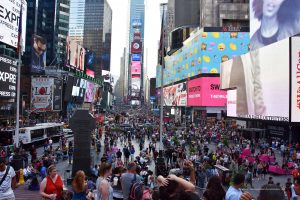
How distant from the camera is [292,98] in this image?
38.1 metres

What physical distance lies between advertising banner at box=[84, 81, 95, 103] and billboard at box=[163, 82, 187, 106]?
23199 millimetres

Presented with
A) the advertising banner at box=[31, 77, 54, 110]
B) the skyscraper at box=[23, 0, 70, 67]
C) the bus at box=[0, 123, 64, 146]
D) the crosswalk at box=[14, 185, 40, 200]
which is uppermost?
the skyscraper at box=[23, 0, 70, 67]

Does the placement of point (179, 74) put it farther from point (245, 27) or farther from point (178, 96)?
point (245, 27)

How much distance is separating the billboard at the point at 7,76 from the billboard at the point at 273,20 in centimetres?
3183

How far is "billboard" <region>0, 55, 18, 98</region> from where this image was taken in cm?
3728

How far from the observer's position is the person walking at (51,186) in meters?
7.71

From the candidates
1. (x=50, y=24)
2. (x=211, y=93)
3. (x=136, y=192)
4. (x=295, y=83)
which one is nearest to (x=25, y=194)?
(x=136, y=192)

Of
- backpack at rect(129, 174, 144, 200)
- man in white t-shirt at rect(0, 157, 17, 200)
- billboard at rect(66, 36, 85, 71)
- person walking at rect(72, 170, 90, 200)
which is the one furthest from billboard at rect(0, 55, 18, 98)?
billboard at rect(66, 36, 85, 71)

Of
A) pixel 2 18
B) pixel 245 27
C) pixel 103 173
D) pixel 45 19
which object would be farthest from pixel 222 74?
pixel 45 19

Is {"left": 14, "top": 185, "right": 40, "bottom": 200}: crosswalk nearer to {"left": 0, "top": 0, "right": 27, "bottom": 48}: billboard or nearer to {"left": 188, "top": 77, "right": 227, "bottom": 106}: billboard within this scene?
{"left": 0, "top": 0, "right": 27, "bottom": 48}: billboard

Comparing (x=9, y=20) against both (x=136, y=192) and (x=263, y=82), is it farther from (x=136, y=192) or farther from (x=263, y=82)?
(x=136, y=192)

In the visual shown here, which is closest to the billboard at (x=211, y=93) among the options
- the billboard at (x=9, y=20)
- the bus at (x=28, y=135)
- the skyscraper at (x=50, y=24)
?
the bus at (x=28, y=135)

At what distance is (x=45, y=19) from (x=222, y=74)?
79.4m

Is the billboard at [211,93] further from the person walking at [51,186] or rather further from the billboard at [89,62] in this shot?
the person walking at [51,186]
